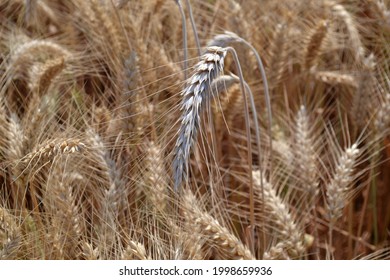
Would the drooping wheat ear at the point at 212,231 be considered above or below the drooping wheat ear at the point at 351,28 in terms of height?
below

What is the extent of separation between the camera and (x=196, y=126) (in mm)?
1291

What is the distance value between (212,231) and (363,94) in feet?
2.84

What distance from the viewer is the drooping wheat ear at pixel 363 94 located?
210cm

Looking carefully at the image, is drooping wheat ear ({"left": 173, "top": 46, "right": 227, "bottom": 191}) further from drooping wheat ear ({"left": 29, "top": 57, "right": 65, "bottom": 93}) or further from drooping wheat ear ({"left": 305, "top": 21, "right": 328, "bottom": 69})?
drooping wheat ear ({"left": 305, "top": 21, "right": 328, "bottom": 69})

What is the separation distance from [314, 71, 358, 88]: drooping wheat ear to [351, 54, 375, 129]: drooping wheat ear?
0.23 ft

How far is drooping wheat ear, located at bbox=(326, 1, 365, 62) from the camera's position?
2184mm

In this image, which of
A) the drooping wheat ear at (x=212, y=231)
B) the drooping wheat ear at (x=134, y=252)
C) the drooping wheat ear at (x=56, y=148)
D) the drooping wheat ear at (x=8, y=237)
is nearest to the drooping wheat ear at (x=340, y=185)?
the drooping wheat ear at (x=212, y=231)

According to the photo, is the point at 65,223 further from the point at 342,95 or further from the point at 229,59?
the point at 342,95

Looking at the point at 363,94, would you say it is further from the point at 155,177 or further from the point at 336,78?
the point at 155,177

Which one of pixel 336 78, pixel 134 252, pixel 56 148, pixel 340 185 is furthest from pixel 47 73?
pixel 336 78

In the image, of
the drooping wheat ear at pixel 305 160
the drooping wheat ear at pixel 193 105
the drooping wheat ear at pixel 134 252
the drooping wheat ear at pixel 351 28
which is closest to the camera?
the drooping wheat ear at pixel 193 105

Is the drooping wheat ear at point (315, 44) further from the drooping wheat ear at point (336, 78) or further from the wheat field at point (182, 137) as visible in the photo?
the drooping wheat ear at point (336, 78)

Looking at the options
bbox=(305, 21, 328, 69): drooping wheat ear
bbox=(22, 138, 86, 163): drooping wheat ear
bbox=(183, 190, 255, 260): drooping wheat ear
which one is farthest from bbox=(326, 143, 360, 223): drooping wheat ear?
bbox=(22, 138, 86, 163): drooping wheat ear

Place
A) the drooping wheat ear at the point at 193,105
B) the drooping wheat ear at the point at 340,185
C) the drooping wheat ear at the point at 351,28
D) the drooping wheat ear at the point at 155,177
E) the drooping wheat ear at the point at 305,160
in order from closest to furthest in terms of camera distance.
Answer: the drooping wheat ear at the point at 193,105
the drooping wheat ear at the point at 155,177
the drooping wheat ear at the point at 340,185
the drooping wheat ear at the point at 305,160
the drooping wheat ear at the point at 351,28
